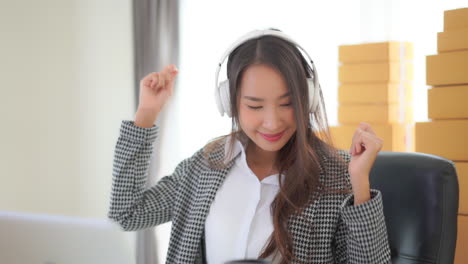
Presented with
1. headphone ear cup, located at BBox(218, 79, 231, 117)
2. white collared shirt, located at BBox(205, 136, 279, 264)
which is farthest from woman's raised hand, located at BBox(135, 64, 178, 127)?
white collared shirt, located at BBox(205, 136, 279, 264)

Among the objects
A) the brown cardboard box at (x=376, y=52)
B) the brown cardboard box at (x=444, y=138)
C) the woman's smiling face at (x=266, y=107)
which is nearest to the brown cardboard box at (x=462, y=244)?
the brown cardboard box at (x=444, y=138)

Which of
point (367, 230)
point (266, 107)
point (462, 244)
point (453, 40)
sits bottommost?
point (462, 244)

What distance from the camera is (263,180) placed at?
4.26 feet

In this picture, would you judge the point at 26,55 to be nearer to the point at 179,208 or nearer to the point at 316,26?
the point at 316,26

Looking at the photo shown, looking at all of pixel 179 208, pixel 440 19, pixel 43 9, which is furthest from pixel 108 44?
pixel 179 208

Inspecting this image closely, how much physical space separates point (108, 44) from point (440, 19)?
1.93 meters

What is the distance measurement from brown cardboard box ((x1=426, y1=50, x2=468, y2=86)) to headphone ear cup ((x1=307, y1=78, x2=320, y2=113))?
3.72 ft

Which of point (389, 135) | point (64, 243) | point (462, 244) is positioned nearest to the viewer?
point (64, 243)

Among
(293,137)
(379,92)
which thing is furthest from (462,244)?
(293,137)

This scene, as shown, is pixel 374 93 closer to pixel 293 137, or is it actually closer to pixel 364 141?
pixel 293 137

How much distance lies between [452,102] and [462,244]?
1.72ft

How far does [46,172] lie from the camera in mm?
3342

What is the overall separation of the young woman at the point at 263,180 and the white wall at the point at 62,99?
2080 mm

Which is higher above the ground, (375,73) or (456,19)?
(456,19)
